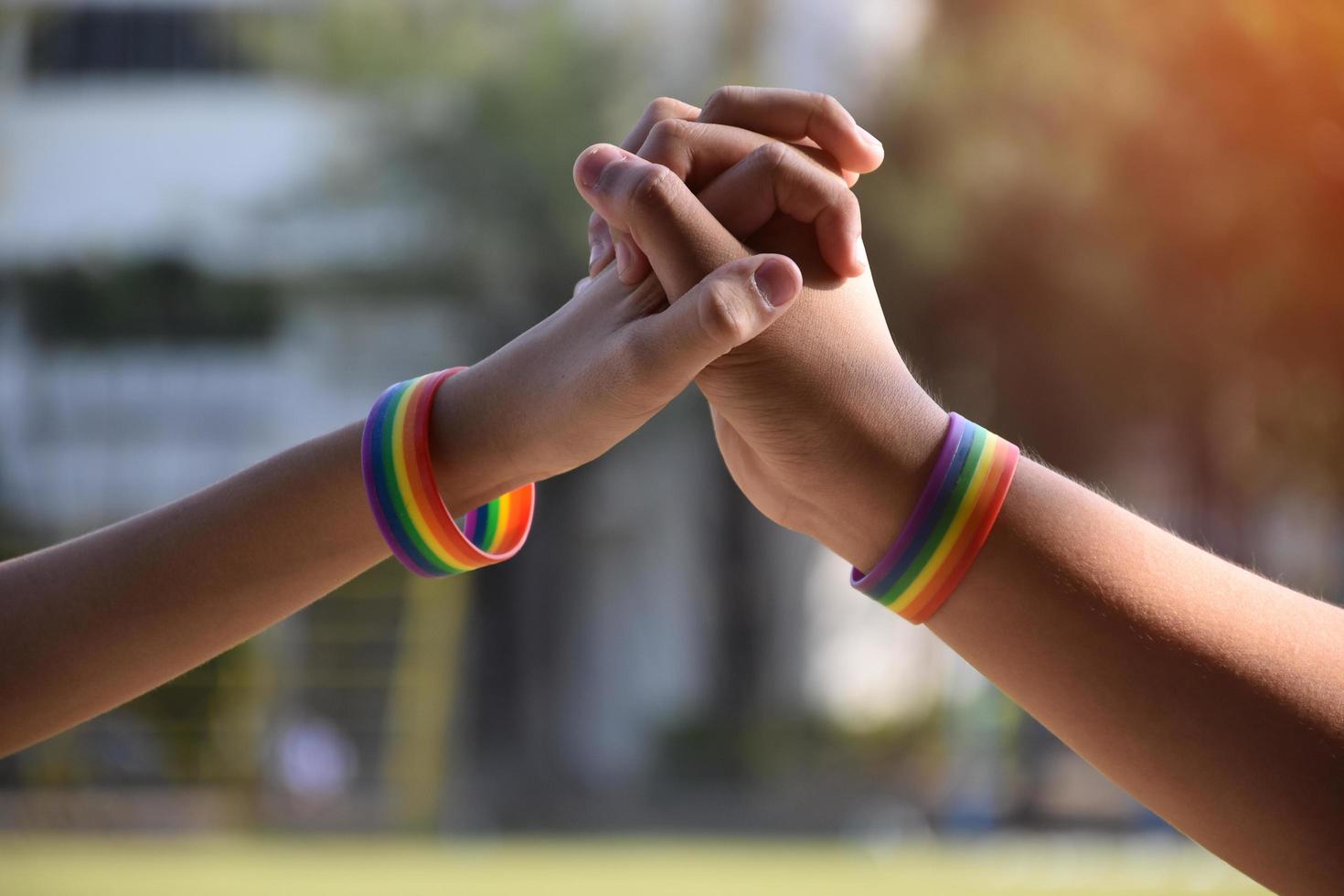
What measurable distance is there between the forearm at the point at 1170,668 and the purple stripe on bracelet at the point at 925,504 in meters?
0.04

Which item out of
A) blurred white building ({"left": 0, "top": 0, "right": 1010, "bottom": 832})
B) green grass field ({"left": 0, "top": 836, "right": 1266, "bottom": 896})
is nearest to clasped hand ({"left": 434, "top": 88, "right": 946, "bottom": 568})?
green grass field ({"left": 0, "top": 836, "right": 1266, "bottom": 896})

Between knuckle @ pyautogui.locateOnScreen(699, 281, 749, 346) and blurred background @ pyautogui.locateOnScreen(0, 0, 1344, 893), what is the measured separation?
20.1 feet

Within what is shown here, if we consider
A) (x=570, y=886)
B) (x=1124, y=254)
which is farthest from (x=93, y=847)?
(x=1124, y=254)

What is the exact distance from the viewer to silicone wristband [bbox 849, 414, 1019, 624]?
0.83 meters

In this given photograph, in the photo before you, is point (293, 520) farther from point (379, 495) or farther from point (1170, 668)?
point (1170, 668)

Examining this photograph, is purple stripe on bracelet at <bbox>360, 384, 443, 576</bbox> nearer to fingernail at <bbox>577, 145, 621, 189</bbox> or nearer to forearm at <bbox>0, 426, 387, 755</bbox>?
forearm at <bbox>0, 426, 387, 755</bbox>

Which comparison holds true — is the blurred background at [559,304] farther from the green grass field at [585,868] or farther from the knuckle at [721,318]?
the knuckle at [721,318]

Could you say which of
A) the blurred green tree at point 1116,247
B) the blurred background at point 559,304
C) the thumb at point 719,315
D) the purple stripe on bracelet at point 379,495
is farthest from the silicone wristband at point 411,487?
the blurred green tree at point 1116,247

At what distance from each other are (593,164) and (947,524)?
35 centimetres

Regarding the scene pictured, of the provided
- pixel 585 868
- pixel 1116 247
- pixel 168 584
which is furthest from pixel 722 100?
pixel 1116 247

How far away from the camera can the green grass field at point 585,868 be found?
4859 mm

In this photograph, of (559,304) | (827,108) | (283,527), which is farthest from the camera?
(559,304)

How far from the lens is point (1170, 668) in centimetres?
79

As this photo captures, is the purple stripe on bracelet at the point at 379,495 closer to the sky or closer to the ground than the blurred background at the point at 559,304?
closer to the ground
